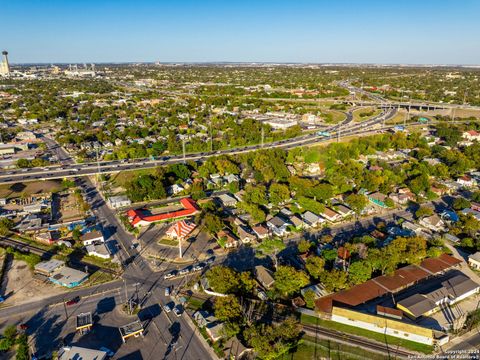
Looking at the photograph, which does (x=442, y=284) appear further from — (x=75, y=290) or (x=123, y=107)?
(x=123, y=107)

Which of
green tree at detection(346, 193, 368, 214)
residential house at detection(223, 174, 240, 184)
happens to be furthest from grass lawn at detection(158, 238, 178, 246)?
green tree at detection(346, 193, 368, 214)

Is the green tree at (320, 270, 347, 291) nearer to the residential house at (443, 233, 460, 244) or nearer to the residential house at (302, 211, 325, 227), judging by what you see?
the residential house at (302, 211, 325, 227)

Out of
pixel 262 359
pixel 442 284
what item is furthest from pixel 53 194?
pixel 442 284

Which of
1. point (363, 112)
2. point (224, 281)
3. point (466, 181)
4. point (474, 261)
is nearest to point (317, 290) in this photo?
point (224, 281)

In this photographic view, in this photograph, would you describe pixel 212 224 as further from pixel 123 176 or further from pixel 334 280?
pixel 123 176

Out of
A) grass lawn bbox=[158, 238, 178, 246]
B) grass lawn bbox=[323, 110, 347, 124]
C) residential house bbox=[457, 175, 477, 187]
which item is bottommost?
grass lawn bbox=[158, 238, 178, 246]

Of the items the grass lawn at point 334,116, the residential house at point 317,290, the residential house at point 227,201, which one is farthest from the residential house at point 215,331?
the grass lawn at point 334,116
